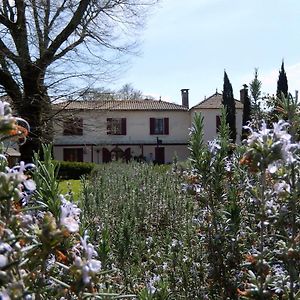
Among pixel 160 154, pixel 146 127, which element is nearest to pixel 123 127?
pixel 146 127

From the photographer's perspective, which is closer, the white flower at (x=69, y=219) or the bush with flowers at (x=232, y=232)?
the white flower at (x=69, y=219)

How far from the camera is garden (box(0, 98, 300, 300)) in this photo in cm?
138

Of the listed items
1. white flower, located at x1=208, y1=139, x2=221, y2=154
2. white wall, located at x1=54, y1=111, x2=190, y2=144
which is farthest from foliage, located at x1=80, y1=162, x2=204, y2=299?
white wall, located at x1=54, y1=111, x2=190, y2=144

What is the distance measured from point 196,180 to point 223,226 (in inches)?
12.3

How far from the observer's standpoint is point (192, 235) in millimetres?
4223

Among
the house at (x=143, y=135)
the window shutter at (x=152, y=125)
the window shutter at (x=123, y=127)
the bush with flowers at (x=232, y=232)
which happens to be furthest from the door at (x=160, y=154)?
the bush with flowers at (x=232, y=232)

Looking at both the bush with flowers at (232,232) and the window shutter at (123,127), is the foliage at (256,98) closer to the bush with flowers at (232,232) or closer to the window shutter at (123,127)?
the bush with flowers at (232,232)

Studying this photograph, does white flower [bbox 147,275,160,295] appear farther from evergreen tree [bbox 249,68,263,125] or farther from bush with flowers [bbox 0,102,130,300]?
evergreen tree [bbox 249,68,263,125]

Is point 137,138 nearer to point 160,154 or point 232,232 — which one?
point 160,154

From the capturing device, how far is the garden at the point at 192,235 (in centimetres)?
138

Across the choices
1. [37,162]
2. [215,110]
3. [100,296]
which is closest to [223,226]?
A: [37,162]

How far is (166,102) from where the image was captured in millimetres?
41125

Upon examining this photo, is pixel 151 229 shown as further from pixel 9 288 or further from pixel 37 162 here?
pixel 9 288

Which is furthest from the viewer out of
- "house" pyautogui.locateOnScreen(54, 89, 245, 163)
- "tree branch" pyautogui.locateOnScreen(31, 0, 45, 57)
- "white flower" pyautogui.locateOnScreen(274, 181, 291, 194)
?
"house" pyautogui.locateOnScreen(54, 89, 245, 163)
